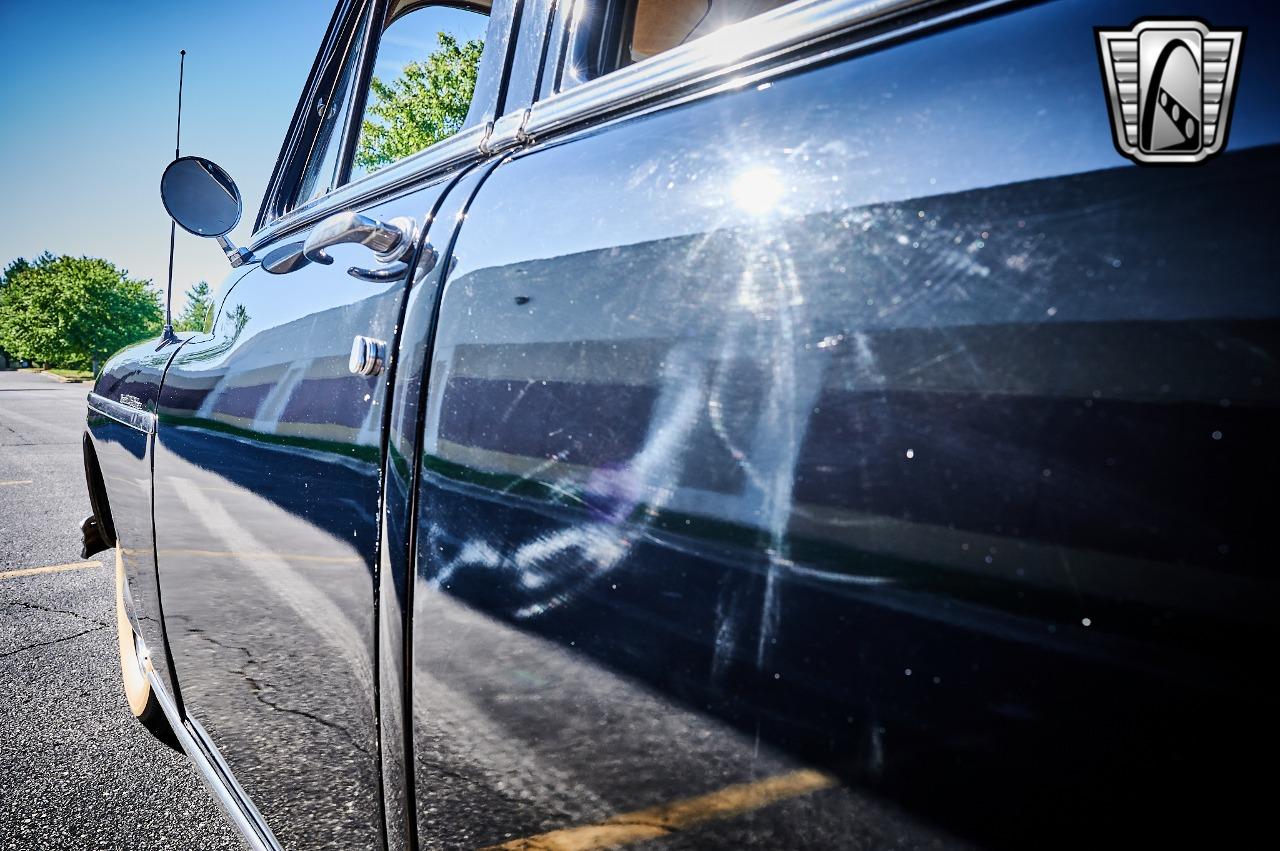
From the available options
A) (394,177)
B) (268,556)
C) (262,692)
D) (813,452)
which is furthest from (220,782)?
(813,452)

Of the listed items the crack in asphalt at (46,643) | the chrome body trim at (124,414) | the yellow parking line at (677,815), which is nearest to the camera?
the yellow parking line at (677,815)

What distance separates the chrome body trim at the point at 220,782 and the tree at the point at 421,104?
4.00 ft

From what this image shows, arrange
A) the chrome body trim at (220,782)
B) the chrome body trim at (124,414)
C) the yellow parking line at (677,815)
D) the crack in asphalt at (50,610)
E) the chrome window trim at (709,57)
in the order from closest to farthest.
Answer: the yellow parking line at (677,815), the chrome window trim at (709,57), the chrome body trim at (220,782), the chrome body trim at (124,414), the crack in asphalt at (50,610)

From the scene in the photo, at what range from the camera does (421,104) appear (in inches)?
68.5

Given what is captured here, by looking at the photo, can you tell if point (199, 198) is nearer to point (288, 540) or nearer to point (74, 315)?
point (288, 540)

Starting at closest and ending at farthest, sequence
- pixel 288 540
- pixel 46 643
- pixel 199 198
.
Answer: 1. pixel 288 540
2. pixel 199 198
3. pixel 46 643

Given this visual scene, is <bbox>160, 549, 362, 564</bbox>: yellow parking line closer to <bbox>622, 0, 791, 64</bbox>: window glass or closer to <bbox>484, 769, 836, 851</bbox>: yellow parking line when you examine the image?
<bbox>484, 769, 836, 851</bbox>: yellow parking line

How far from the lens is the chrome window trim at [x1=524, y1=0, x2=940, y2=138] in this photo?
2.38 feet

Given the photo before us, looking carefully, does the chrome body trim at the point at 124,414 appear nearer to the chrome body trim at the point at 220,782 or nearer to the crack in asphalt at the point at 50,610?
the chrome body trim at the point at 220,782

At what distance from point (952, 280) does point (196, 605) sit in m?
1.53

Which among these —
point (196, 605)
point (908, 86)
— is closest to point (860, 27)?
point (908, 86)

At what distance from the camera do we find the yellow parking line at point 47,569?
4348 millimetres

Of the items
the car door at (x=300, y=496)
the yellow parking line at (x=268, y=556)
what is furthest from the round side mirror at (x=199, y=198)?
the yellow parking line at (x=268, y=556)

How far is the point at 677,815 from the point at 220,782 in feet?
3.77
